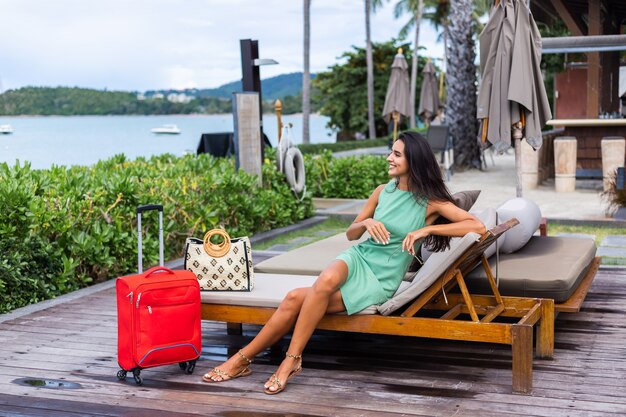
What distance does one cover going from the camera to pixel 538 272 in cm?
493

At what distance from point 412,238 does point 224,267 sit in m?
1.06

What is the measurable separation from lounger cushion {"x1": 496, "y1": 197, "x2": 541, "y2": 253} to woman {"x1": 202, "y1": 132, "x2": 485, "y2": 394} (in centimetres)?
109

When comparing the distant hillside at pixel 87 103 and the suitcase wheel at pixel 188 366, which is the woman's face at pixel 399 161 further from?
the distant hillside at pixel 87 103

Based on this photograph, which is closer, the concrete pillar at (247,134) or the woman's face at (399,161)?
the woman's face at (399,161)

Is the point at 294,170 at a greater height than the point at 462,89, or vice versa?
the point at 462,89

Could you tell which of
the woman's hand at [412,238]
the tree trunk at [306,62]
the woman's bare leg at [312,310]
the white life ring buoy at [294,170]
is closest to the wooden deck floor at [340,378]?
the woman's bare leg at [312,310]

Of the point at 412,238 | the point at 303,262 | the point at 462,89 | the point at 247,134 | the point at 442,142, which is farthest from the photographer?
the point at 462,89

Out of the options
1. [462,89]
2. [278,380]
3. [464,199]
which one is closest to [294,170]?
[464,199]

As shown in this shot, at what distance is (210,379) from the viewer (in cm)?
429

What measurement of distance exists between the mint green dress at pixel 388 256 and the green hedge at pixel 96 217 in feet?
8.96

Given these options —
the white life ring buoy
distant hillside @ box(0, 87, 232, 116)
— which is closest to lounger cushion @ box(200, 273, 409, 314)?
the white life ring buoy

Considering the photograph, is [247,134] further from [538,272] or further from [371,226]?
[371,226]

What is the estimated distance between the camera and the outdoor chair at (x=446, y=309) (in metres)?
4.07

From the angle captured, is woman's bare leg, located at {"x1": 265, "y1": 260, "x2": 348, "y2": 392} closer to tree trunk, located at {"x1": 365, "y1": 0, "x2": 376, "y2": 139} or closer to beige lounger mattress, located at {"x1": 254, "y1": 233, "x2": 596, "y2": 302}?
beige lounger mattress, located at {"x1": 254, "y1": 233, "x2": 596, "y2": 302}
